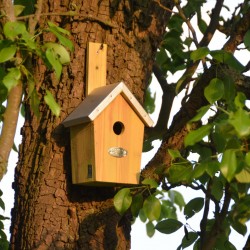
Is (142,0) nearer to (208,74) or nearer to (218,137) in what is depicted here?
(208,74)

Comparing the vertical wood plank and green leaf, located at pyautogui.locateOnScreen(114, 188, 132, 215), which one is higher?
the vertical wood plank

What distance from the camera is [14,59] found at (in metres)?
2.47

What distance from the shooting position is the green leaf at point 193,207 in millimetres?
2854

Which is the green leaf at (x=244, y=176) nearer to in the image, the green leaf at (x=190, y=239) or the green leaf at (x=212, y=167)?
the green leaf at (x=212, y=167)

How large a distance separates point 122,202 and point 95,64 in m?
0.54

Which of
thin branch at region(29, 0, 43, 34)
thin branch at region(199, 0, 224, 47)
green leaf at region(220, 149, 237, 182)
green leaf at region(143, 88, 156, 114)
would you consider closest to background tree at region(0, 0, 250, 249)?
thin branch at region(29, 0, 43, 34)

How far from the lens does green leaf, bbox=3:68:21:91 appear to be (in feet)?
7.46

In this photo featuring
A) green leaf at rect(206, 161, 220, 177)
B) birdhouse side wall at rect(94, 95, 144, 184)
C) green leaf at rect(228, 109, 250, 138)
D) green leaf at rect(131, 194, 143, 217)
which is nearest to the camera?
green leaf at rect(228, 109, 250, 138)

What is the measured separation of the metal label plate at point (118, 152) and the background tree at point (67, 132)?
0.11m

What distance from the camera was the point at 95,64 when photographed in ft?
9.25

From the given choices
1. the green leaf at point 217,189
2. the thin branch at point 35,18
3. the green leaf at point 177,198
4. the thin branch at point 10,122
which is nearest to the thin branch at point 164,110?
the green leaf at point 217,189

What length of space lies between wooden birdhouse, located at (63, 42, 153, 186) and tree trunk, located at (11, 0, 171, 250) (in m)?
0.06

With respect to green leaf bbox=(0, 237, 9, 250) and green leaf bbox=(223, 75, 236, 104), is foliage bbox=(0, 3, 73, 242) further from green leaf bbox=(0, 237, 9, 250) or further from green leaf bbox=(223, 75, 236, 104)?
green leaf bbox=(0, 237, 9, 250)

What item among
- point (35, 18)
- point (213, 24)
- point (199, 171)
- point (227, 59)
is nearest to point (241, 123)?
point (199, 171)
